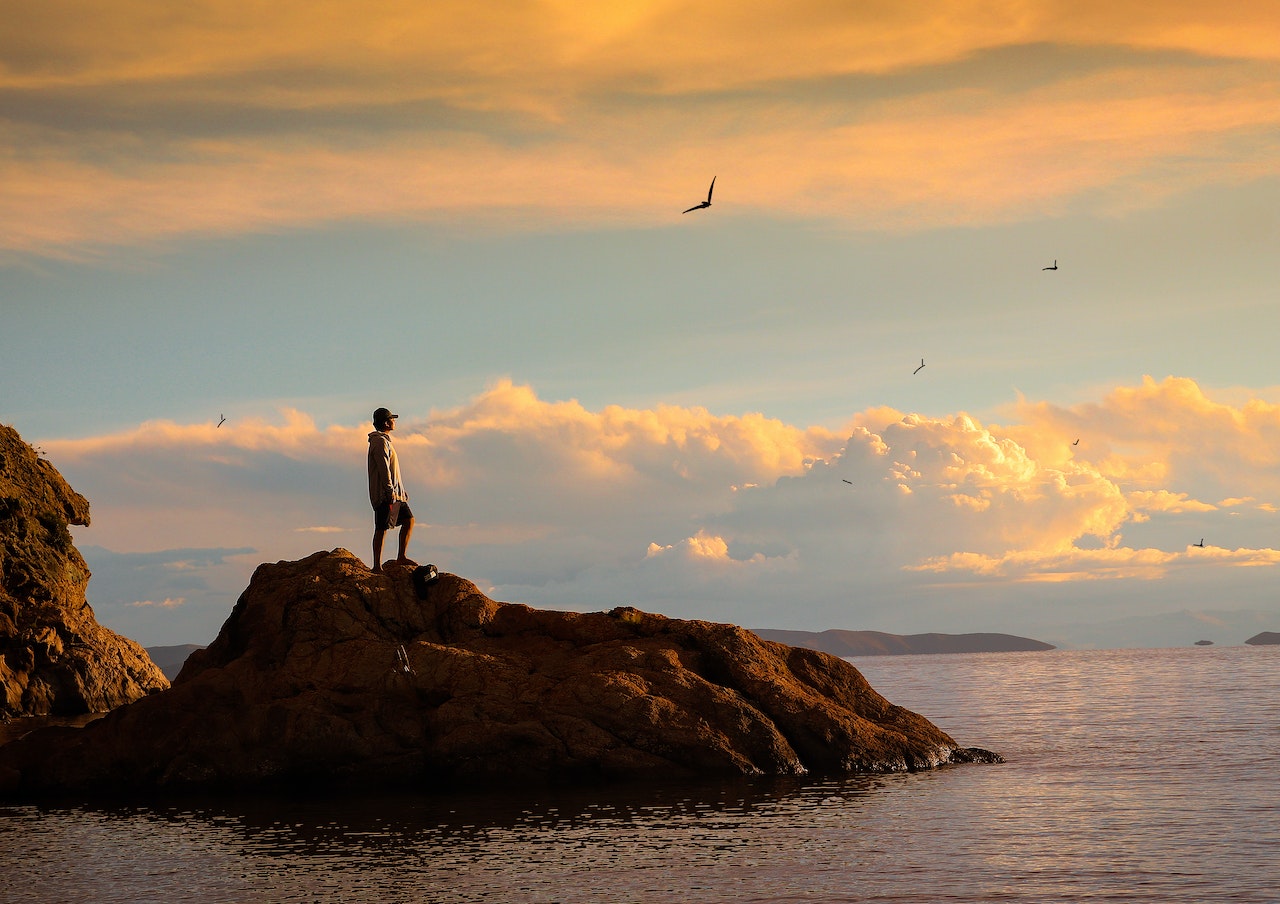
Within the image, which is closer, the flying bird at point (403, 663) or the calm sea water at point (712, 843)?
the calm sea water at point (712, 843)

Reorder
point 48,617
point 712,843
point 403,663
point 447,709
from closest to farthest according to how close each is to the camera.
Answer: point 712,843
point 447,709
point 403,663
point 48,617

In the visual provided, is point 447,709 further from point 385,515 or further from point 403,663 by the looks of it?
point 385,515

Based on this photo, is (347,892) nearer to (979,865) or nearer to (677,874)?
(677,874)

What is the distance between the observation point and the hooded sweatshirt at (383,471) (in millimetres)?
27812

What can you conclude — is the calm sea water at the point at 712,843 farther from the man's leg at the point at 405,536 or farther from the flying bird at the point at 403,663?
the man's leg at the point at 405,536

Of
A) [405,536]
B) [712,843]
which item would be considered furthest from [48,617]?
[712,843]

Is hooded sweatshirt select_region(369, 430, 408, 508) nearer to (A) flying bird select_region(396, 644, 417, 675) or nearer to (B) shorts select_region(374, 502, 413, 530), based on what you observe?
Result: (B) shorts select_region(374, 502, 413, 530)

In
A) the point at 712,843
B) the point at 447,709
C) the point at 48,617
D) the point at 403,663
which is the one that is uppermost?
the point at 48,617

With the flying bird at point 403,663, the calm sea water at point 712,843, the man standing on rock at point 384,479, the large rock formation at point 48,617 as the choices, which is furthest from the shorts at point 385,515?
the large rock formation at point 48,617

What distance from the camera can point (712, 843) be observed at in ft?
65.4

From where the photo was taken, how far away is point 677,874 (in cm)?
1802

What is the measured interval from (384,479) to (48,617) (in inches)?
1094

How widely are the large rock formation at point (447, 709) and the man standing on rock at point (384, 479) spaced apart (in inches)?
76.7

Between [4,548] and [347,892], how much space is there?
3724cm
